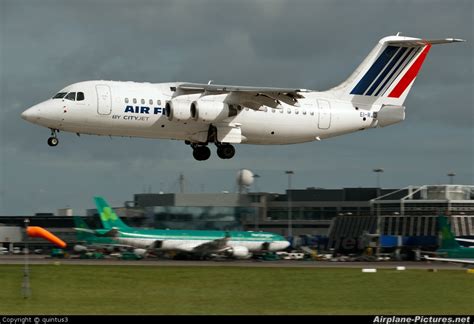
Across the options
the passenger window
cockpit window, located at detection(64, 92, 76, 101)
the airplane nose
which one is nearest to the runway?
the passenger window

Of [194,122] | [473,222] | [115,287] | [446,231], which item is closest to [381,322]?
[115,287]

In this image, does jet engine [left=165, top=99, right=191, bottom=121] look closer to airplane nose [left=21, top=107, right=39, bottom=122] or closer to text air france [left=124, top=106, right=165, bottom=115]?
text air france [left=124, top=106, right=165, bottom=115]

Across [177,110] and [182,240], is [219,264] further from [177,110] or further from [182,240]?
[177,110]

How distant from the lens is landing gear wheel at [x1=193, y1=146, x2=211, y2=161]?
35.8 meters

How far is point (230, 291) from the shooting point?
3044 centimetres

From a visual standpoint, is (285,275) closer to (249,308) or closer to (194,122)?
(194,122)

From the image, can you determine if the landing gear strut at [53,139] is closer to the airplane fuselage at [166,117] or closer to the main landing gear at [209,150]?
the airplane fuselage at [166,117]

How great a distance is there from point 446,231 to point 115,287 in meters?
20.1

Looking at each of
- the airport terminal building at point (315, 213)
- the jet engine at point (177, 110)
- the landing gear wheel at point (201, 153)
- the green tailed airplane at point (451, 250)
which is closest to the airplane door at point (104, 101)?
the jet engine at point (177, 110)

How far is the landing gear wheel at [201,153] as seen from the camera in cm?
3575

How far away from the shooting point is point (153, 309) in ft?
84.4

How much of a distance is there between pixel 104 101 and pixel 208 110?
3.51 metres

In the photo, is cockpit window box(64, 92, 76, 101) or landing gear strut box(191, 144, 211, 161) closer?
cockpit window box(64, 92, 76, 101)

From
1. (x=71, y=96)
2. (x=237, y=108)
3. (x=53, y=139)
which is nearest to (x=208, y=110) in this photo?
(x=237, y=108)
